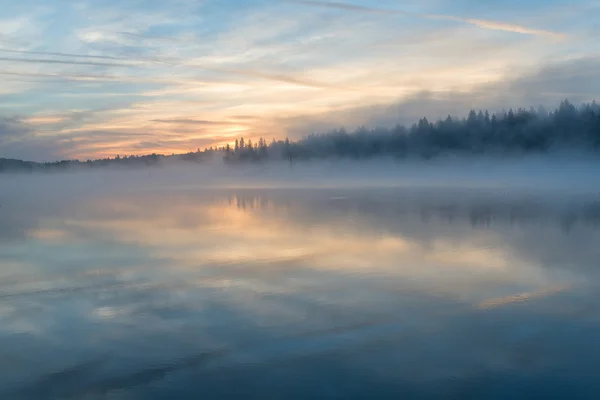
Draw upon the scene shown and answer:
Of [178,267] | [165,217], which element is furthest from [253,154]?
[178,267]

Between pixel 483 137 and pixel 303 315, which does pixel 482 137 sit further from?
pixel 303 315

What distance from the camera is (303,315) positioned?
367 inches

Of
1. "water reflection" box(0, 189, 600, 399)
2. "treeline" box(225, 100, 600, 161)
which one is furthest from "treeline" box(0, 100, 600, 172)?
"water reflection" box(0, 189, 600, 399)

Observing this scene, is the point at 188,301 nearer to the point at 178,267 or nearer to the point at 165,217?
the point at 178,267

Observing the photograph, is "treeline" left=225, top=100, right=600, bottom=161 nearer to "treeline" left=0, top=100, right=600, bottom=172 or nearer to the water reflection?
"treeline" left=0, top=100, right=600, bottom=172

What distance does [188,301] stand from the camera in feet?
33.8

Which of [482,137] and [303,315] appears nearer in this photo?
[303,315]

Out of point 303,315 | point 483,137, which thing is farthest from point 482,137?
point 303,315

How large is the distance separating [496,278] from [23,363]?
850 cm

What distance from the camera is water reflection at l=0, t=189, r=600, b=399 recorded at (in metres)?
6.80

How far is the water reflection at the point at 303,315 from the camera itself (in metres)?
6.80

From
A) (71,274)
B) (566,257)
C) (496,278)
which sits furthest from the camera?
(566,257)

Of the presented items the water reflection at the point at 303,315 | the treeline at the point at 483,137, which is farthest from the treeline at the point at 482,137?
the water reflection at the point at 303,315

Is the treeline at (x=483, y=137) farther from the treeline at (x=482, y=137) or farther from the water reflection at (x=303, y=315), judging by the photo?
the water reflection at (x=303, y=315)
